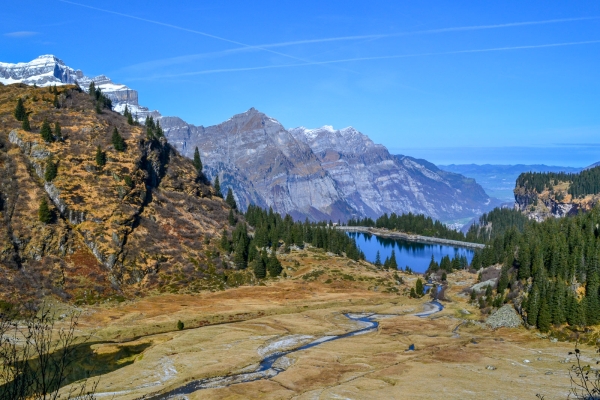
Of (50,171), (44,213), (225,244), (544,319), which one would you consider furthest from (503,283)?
(50,171)

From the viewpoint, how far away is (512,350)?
8250 cm

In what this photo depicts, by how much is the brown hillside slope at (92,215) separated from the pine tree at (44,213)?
1.80m

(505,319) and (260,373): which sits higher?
(505,319)

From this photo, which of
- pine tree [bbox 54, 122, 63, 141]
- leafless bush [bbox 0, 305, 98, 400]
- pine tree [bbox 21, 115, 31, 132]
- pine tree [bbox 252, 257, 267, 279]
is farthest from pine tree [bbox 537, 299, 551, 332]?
pine tree [bbox 21, 115, 31, 132]

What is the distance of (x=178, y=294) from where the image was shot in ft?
419

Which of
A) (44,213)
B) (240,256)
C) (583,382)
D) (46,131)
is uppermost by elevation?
(46,131)

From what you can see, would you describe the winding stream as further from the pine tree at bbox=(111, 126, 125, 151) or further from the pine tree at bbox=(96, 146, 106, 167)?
the pine tree at bbox=(111, 126, 125, 151)

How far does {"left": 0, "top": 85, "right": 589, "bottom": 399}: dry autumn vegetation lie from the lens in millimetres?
67625

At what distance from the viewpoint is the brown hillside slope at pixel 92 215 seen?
389 feet

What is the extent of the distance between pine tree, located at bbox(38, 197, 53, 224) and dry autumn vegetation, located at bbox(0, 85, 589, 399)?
0.93ft

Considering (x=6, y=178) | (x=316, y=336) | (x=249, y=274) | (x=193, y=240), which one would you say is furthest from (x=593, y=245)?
(x=6, y=178)

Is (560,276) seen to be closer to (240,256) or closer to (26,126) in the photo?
(240,256)

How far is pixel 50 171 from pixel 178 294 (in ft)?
184

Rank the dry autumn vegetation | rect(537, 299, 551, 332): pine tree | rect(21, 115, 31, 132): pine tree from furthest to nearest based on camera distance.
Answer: rect(21, 115, 31, 132): pine tree < rect(537, 299, 551, 332): pine tree < the dry autumn vegetation
